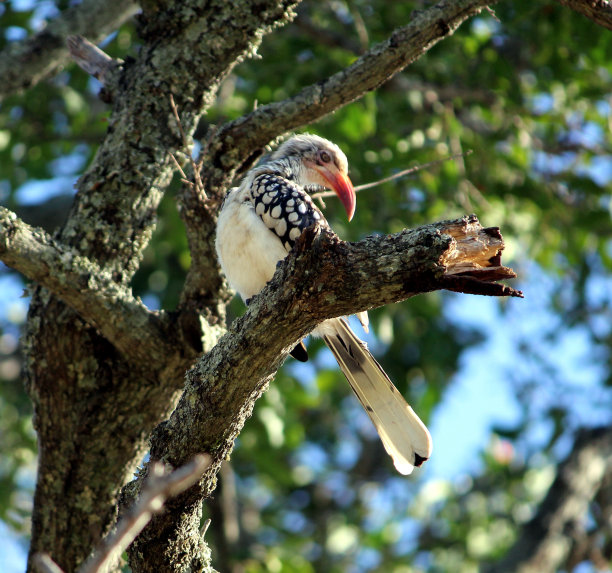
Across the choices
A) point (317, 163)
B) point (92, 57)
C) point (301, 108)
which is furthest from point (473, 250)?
point (92, 57)

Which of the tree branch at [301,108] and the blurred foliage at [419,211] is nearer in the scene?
the tree branch at [301,108]

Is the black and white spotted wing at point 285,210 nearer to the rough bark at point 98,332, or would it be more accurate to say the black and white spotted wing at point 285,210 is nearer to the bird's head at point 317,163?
the rough bark at point 98,332

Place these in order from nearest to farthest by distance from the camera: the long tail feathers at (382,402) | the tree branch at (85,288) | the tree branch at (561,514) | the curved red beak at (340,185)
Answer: the tree branch at (85,288) → the long tail feathers at (382,402) → the curved red beak at (340,185) → the tree branch at (561,514)

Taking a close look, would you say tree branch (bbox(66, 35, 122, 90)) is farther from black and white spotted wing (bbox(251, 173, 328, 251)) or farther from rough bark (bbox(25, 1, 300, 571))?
black and white spotted wing (bbox(251, 173, 328, 251))

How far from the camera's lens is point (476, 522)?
740 cm

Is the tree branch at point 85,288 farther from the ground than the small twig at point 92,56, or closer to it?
closer to it

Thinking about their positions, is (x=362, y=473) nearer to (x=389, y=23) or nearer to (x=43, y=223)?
(x=43, y=223)

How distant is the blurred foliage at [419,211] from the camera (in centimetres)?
506

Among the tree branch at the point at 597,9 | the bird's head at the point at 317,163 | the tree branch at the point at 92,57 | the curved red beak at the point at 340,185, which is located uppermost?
the tree branch at the point at 92,57

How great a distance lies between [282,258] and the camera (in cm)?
320

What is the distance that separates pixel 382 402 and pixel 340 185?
1.42 metres

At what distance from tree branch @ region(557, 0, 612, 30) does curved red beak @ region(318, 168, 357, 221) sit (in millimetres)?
1423

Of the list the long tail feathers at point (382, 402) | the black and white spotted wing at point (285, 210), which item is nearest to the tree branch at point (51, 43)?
the black and white spotted wing at point (285, 210)

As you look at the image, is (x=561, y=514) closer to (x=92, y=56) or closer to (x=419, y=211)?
(x=419, y=211)
